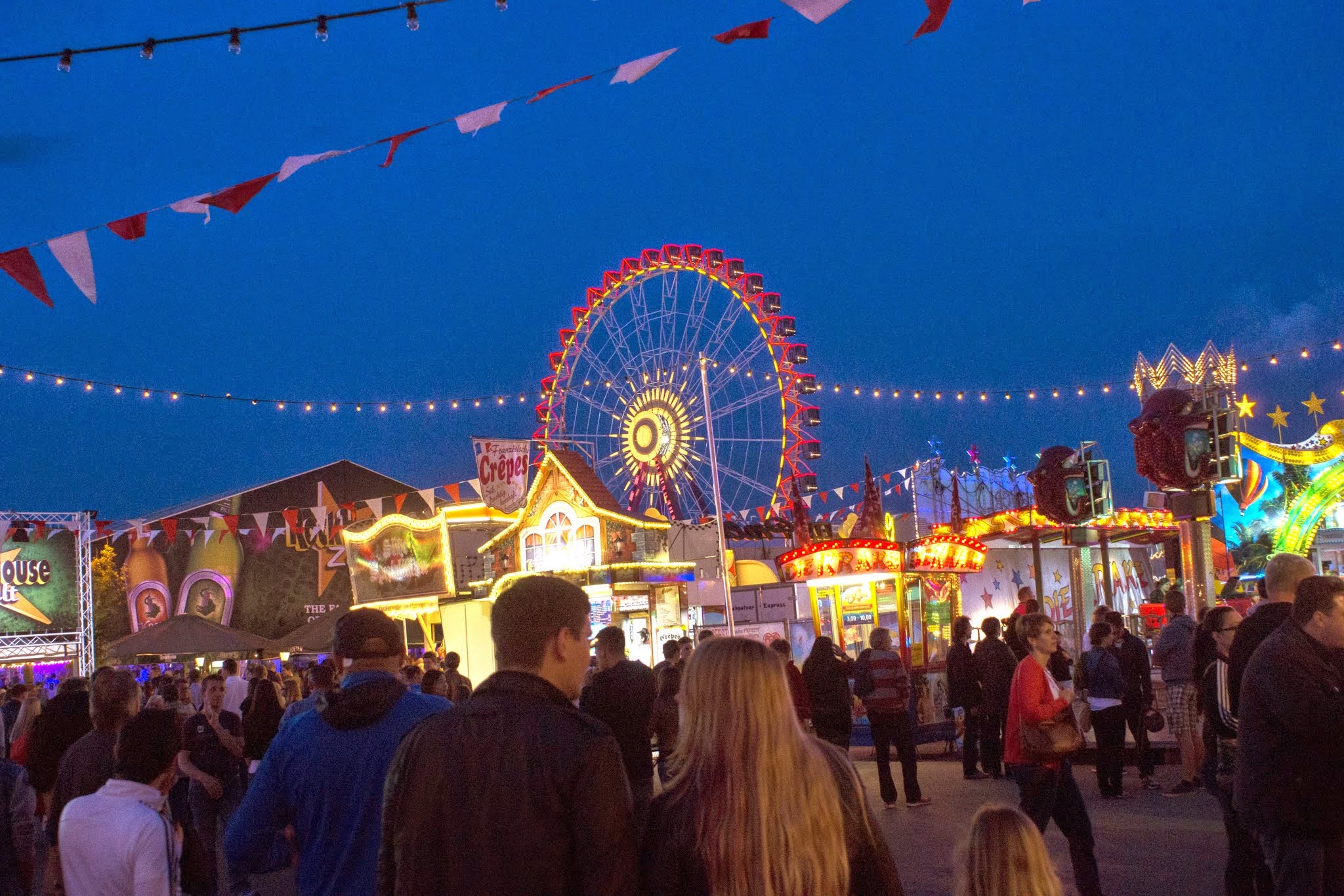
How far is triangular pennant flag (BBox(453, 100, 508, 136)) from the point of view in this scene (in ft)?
34.1

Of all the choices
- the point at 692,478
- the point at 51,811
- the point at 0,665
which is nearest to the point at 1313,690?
the point at 51,811

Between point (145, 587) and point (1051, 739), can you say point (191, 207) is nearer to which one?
point (1051, 739)

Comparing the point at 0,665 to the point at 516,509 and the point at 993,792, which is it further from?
the point at 993,792

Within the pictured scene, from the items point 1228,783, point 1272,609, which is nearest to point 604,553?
point 1228,783

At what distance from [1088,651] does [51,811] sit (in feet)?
29.8

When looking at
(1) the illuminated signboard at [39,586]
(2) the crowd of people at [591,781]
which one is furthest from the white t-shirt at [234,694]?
(1) the illuminated signboard at [39,586]

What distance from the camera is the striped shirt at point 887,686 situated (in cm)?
1165

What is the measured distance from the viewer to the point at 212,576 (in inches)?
1642

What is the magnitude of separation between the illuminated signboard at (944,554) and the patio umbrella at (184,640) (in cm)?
1340

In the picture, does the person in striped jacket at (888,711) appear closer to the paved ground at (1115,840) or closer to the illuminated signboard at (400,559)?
the paved ground at (1115,840)

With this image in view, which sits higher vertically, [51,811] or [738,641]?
[738,641]

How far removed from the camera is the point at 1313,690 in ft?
15.0

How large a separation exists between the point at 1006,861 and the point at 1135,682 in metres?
10.2

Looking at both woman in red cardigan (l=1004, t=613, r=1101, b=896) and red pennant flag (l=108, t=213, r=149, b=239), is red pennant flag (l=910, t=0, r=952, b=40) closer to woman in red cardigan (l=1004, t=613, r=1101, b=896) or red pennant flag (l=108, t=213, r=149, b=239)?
woman in red cardigan (l=1004, t=613, r=1101, b=896)
